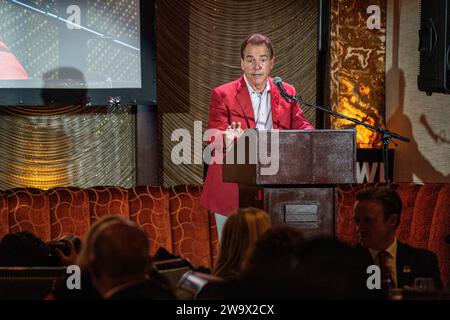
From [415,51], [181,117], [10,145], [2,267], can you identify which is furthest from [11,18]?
[2,267]

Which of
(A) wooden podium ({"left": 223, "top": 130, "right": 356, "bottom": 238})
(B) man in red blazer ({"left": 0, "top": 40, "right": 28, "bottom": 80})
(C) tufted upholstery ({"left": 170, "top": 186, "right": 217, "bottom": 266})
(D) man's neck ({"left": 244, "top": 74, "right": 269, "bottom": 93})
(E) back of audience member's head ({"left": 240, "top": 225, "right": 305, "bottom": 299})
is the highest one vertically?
(B) man in red blazer ({"left": 0, "top": 40, "right": 28, "bottom": 80})

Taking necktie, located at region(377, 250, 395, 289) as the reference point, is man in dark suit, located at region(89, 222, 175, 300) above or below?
above

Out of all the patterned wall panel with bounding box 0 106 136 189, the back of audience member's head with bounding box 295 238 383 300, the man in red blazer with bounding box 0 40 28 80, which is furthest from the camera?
the patterned wall panel with bounding box 0 106 136 189

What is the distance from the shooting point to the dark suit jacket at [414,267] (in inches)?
134

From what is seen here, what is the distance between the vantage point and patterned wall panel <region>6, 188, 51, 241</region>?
16.2 ft

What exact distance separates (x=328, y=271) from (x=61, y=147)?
4.55 meters

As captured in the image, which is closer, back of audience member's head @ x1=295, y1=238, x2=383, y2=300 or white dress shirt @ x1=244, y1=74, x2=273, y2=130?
back of audience member's head @ x1=295, y1=238, x2=383, y2=300

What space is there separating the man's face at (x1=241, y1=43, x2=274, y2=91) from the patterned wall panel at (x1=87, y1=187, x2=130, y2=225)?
4.46ft

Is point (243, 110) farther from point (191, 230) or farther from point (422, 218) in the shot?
point (422, 218)

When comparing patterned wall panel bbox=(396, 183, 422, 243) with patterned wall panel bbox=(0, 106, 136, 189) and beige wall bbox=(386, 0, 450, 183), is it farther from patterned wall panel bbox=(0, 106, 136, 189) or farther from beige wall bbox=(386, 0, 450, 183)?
patterned wall panel bbox=(0, 106, 136, 189)

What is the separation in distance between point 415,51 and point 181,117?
1944mm

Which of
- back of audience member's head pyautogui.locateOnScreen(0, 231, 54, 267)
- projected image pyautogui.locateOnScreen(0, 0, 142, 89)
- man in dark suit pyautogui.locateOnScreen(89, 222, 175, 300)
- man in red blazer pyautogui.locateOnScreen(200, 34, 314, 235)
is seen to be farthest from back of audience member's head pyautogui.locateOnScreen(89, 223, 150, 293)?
projected image pyautogui.locateOnScreen(0, 0, 142, 89)

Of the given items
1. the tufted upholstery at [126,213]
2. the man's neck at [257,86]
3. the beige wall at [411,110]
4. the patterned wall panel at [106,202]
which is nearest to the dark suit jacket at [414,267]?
the man's neck at [257,86]

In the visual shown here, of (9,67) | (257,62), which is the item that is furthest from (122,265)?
(9,67)
